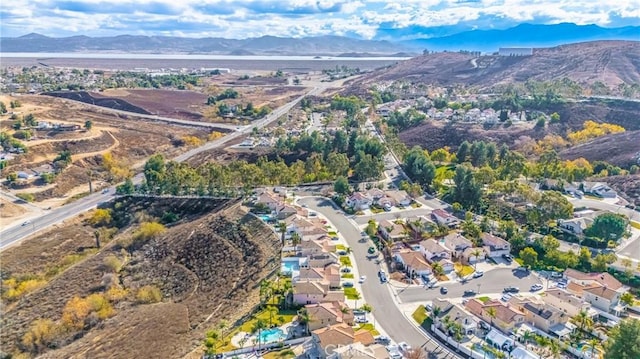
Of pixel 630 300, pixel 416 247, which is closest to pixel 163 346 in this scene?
pixel 416 247

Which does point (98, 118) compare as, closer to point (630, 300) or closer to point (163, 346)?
point (163, 346)

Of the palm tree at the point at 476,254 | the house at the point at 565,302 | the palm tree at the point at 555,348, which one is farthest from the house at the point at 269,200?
the palm tree at the point at 555,348

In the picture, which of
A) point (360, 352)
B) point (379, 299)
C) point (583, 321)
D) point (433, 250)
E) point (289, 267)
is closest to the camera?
point (360, 352)

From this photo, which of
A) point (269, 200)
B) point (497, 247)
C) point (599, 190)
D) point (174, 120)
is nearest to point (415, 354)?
point (497, 247)

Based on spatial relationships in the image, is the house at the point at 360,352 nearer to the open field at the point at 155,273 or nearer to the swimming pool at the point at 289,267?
the open field at the point at 155,273

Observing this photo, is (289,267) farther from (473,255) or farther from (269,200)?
(473,255)

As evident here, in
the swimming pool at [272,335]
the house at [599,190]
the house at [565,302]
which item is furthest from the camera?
the house at [599,190]

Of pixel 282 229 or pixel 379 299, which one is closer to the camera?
pixel 379 299

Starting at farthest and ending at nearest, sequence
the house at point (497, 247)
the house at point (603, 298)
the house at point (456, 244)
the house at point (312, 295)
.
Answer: the house at point (497, 247) → the house at point (456, 244) → the house at point (603, 298) → the house at point (312, 295)
